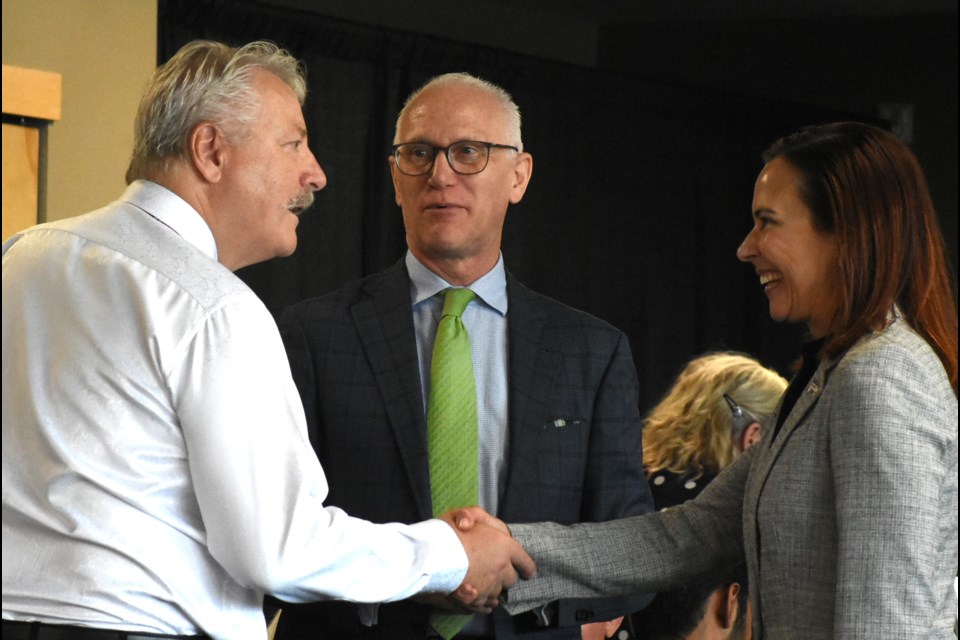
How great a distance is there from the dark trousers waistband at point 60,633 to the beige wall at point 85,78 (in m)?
1.94

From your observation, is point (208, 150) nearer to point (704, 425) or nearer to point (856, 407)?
point (856, 407)

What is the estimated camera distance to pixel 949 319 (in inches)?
79.3

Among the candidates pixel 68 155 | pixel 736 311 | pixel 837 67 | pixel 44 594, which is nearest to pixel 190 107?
pixel 44 594

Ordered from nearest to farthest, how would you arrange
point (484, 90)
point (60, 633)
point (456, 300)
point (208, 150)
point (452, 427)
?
point (60, 633)
point (208, 150)
point (452, 427)
point (456, 300)
point (484, 90)

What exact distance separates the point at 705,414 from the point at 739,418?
0.30ft

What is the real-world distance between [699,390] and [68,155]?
1813mm

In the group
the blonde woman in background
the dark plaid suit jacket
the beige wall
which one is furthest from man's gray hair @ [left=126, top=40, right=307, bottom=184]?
the blonde woman in background

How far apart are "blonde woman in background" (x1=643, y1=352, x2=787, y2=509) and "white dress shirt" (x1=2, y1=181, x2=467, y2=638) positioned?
183cm

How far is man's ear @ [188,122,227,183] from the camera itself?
197 centimetres

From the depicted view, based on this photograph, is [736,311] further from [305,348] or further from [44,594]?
[44,594]

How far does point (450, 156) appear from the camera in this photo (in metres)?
2.61

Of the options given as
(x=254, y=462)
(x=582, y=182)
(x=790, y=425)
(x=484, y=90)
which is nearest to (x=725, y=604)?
(x=790, y=425)

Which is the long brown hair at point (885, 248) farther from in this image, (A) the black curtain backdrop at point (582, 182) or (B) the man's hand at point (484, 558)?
(A) the black curtain backdrop at point (582, 182)

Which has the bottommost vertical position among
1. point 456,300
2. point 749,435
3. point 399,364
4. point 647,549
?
point 647,549
